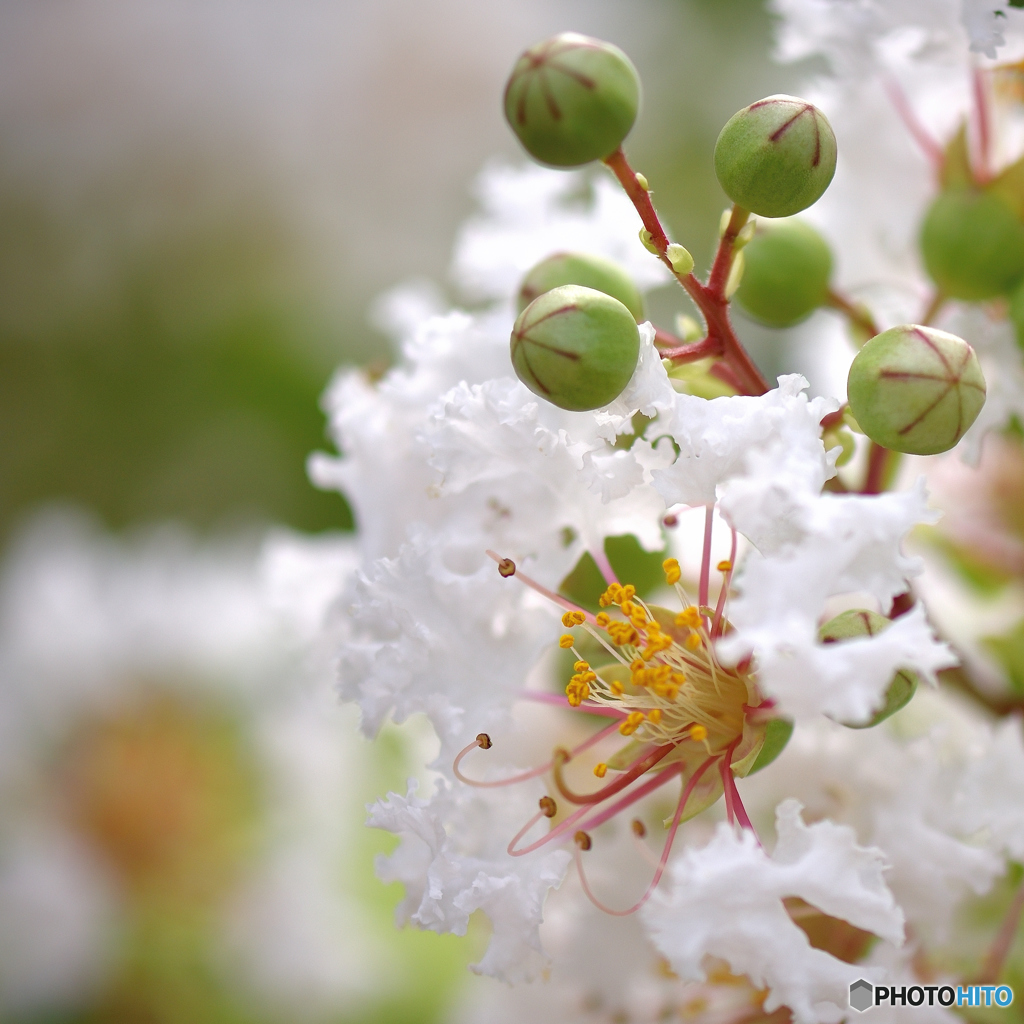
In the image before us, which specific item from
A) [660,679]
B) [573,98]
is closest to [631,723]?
[660,679]

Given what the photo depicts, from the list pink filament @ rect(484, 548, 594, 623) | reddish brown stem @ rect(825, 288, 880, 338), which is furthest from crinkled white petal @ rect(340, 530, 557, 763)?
reddish brown stem @ rect(825, 288, 880, 338)

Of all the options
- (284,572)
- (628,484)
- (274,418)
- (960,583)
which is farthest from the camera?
(274,418)

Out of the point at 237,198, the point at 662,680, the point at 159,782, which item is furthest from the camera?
the point at 237,198

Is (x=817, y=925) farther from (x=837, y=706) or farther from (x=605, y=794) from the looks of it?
(x=837, y=706)

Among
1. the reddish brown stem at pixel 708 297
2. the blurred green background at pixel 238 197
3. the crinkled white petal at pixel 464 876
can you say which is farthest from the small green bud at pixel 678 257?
the blurred green background at pixel 238 197

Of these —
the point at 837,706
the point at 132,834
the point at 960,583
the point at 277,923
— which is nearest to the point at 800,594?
the point at 837,706

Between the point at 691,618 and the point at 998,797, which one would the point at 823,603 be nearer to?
the point at 691,618

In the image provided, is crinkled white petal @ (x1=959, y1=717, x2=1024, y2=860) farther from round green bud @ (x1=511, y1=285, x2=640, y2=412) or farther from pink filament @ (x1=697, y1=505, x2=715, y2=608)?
round green bud @ (x1=511, y1=285, x2=640, y2=412)

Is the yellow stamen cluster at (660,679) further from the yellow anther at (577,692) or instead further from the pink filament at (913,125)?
the pink filament at (913,125)
